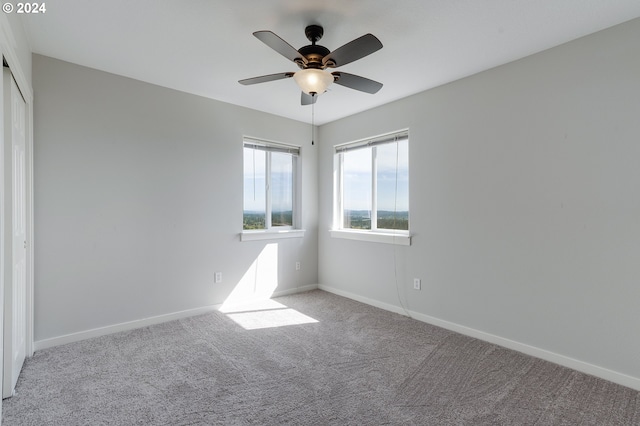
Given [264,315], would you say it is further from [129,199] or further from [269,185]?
[129,199]

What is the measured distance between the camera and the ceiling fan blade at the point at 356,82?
7.36 feet

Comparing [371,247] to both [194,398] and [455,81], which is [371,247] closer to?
[455,81]

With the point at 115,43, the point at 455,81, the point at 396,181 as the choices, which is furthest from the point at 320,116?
the point at 115,43

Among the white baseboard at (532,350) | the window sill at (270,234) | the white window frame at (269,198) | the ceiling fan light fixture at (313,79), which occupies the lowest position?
the white baseboard at (532,350)

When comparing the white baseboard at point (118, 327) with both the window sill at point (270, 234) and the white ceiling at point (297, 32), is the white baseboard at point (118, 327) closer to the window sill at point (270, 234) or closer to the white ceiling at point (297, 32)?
the window sill at point (270, 234)

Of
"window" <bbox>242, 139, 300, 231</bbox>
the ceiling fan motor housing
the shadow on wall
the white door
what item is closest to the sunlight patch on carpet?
the shadow on wall

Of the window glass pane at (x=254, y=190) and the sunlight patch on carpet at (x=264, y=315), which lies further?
the window glass pane at (x=254, y=190)

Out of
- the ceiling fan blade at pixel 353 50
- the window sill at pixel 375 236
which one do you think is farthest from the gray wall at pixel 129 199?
the ceiling fan blade at pixel 353 50

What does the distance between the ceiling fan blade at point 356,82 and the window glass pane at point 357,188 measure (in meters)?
1.76

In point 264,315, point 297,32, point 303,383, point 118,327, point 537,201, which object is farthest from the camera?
point 264,315

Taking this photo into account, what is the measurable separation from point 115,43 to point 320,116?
2.43 metres

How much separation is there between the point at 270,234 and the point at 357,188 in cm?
132

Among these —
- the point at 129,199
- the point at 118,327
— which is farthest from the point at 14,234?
the point at 118,327

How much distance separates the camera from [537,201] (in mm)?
2580
